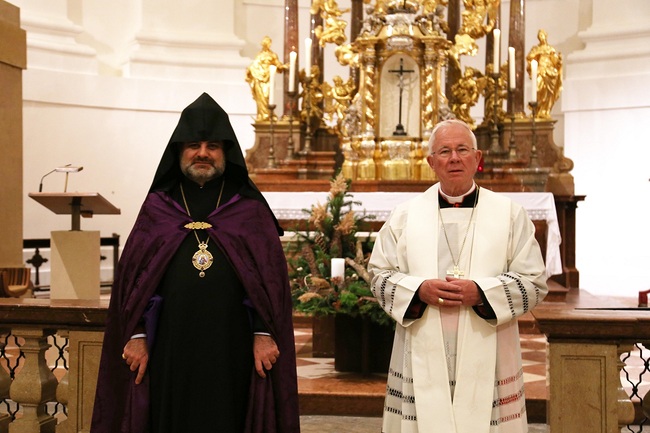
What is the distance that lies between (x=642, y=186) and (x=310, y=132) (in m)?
5.28

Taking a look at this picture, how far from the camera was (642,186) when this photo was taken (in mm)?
13125

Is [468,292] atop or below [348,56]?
below

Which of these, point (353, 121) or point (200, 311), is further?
point (353, 121)

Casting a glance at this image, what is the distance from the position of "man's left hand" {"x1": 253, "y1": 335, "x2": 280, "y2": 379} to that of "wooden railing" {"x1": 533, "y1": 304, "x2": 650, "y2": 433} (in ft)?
3.94

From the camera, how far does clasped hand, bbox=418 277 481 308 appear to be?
3.54m

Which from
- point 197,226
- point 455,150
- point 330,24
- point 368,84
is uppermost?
point 330,24

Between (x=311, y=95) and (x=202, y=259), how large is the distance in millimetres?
7584

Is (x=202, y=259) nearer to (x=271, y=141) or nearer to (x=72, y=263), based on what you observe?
(x=72, y=263)

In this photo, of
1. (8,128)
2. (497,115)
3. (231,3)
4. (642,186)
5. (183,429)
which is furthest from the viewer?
(231,3)

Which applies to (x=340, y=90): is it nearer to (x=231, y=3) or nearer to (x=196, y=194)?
(x=231, y=3)

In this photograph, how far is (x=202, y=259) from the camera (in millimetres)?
3645

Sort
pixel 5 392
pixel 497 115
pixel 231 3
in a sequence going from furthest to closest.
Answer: pixel 231 3 → pixel 497 115 → pixel 5 392

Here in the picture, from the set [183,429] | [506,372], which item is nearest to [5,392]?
[183,429]

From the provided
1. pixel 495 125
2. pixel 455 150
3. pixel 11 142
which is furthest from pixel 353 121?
pixel 455 150
